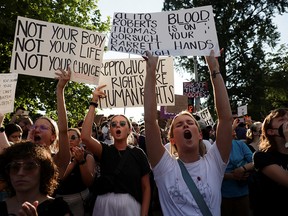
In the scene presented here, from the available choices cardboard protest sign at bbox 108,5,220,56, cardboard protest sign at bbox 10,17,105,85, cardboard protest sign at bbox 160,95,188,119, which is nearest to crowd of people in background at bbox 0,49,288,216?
cardboard protest sign at bbox 10,17,105,85

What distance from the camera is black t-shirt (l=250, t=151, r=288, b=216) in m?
3.19

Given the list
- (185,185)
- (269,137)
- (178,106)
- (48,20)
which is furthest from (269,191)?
(48,20)

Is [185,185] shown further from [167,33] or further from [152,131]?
[167,33]

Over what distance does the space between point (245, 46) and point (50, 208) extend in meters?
29.2

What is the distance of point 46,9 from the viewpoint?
1814 cm

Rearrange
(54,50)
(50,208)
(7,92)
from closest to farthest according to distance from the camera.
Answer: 1. (50,208)
2. (54,50)
3. (7,92)

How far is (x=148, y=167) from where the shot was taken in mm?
4352

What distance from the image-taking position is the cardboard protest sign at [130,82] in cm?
616

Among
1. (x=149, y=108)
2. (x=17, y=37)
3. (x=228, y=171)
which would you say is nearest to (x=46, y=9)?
(x=17, y=37)

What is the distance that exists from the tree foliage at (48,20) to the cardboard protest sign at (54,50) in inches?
469

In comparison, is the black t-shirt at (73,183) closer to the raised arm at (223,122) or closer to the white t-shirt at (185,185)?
the white t-shirt at (185,185)

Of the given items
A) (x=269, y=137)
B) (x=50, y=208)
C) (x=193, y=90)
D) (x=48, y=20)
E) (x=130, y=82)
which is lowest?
(x=50, y=208)

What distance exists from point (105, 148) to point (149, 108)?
1.40 meters

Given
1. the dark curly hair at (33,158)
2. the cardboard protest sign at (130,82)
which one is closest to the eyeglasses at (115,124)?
the cardboard protest sign at (130,82)
